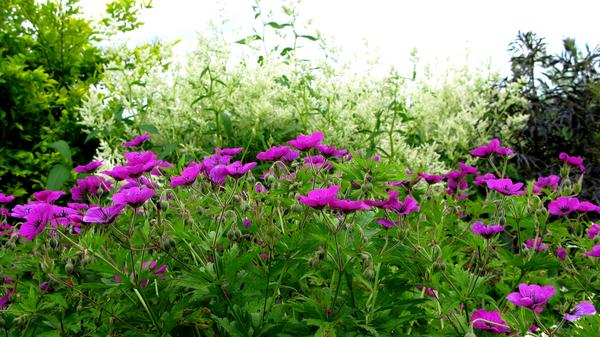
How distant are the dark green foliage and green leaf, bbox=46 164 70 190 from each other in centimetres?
382

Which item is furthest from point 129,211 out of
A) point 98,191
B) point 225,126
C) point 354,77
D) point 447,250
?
point 354,77

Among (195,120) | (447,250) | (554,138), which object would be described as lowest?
(554,138)

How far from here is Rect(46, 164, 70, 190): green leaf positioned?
16.4ft

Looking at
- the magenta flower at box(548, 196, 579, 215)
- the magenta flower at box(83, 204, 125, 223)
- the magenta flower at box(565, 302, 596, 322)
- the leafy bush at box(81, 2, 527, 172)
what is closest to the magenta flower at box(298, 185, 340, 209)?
the magenta flower at box(83, 204, 125, 223)

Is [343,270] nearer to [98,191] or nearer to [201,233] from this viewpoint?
[201,233]

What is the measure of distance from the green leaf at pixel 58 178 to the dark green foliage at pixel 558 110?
382 centimetres

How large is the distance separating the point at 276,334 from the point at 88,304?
816 millimetres

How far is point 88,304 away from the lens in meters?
2.28

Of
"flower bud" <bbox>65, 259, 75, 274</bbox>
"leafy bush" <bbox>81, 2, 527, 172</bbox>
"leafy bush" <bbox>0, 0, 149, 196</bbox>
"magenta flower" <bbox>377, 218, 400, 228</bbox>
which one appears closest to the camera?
"flower bud" <bbox>65, 259, 75, 274</bbox>

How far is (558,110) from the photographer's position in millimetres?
5977

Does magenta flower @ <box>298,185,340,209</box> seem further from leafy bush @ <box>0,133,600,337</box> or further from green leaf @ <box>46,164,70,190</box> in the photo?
green leaf @ <box>46,164,70,190</box>

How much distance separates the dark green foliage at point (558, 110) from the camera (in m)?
5.81

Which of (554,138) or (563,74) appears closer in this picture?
(554,138)

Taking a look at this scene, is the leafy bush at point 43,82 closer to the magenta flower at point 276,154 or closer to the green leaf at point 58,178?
the green leaf at point 58,178
